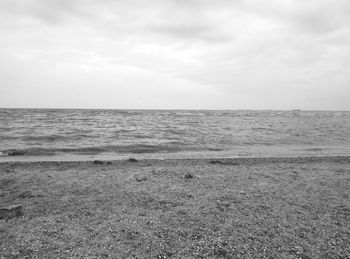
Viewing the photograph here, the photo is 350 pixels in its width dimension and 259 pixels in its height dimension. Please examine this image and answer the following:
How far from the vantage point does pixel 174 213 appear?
572 cm

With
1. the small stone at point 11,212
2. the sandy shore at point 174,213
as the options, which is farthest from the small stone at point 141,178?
the small stone at point 11,212

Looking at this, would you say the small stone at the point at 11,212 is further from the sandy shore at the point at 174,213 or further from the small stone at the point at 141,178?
the small stone at the point at 141,178

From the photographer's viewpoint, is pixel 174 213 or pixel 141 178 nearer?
pixel 174 213

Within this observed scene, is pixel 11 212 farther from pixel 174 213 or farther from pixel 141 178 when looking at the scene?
pixel 141 178

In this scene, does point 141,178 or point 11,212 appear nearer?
point 11,212

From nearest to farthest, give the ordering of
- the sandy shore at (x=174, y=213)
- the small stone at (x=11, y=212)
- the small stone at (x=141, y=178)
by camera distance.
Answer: the sandy shore at (x=174, y=213) → the small stone at (x=11, y=212) → the small stone at (x=141, y=178)

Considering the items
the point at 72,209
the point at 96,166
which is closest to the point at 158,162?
the point at 96,166

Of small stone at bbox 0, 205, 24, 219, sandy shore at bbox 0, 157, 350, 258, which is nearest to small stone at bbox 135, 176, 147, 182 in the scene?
sandy shore at bbox 0, 157, 350, 258

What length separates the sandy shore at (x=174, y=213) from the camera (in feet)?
14.2

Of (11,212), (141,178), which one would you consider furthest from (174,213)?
(11,212)

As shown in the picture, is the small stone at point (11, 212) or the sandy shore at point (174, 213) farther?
the small stone at point (11, 212)

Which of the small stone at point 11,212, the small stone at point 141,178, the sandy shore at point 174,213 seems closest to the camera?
the sandy shore at point 174,213

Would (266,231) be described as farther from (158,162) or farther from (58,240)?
(158,162)

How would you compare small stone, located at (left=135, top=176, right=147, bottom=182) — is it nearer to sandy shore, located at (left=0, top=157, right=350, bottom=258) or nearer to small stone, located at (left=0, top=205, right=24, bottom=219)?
sandy shore, located at (left=0, top=157, right=350, bottom=258)
